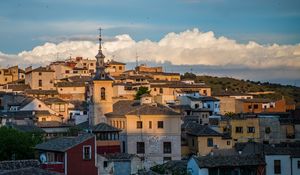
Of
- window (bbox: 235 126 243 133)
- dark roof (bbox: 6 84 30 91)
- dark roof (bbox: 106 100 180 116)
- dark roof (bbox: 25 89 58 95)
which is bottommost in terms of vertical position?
window (bbox: 235 126 243 133)

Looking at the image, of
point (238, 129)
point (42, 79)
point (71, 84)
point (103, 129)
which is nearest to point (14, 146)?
point (103, 129)

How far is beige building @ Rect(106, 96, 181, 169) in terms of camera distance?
64625 millimetres

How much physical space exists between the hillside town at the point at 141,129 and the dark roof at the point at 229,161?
0.23ft

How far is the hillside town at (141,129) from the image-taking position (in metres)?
46.6

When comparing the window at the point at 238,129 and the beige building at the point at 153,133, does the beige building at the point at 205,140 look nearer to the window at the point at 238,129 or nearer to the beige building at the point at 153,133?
the beige building at the point at 153,133

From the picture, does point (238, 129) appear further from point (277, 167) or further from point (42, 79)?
point (42, 79)

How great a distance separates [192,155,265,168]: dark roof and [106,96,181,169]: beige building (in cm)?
1383

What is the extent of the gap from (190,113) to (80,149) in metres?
45.1

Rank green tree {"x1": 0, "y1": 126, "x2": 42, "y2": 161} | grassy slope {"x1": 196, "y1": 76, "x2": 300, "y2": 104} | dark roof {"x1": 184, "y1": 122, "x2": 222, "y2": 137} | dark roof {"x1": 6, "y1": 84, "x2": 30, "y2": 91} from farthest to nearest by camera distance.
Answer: grassy slope {"x1": 196, "y1": 76, "x2": 300, "y2": 104}
dark roof {"x1": 6, "y1": 84, "x2": 30, "y2": 91}
dark roof {"x1": 184, "y1": 122, "x2": 222, "y2": 137}
green tree {"x1": 0, "y1": 126, "x2": 42, "y2": 161}

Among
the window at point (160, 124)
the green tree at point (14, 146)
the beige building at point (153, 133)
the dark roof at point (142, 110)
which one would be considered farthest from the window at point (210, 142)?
the green tree at point (14, 146)

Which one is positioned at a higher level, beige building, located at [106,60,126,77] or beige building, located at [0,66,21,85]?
beige building, located at [106,60,126,77]

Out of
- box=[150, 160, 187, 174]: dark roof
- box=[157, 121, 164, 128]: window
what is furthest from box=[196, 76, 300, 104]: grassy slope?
box=[150, 160, 187, 174]: dark roof

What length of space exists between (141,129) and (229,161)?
15.7 meters

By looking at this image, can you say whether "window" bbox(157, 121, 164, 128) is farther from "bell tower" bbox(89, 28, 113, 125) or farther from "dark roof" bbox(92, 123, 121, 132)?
"bell tower" bbox(89, 28, 113, 125)
